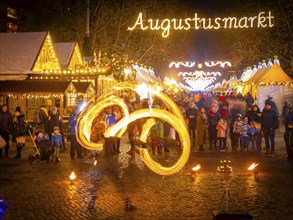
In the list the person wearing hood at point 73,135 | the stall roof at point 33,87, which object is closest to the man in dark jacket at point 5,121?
the person wearing hood at point 73,135

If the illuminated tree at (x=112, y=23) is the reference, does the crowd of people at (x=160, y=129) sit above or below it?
below

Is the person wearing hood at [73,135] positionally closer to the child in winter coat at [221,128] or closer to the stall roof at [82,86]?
the child in winter coat at [221,128]

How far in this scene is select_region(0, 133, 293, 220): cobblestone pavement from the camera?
8.83 metres

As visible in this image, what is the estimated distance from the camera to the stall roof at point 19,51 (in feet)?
92.6

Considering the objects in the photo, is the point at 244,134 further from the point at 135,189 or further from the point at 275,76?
the point at 275,76

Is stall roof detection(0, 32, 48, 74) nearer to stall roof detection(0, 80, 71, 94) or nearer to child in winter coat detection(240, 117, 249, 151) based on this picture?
stall roof detection(0, 80, 71, 94)

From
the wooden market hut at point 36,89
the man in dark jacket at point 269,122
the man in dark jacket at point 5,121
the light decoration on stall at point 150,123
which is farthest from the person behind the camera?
the wooden market hut at point 36,89

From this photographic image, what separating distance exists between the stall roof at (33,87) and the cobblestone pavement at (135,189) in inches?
332

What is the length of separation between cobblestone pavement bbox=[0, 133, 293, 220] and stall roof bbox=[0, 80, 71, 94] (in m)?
8.43

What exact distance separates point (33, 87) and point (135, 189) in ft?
48.2

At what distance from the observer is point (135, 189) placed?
35.6 feet

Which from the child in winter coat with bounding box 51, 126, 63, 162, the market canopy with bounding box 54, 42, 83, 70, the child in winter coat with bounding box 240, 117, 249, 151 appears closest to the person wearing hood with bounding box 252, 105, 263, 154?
the child in winter coat with bounding box 240, 117, 249, 151

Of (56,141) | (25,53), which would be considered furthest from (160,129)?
(25,53)

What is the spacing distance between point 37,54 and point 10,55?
1709mm
